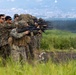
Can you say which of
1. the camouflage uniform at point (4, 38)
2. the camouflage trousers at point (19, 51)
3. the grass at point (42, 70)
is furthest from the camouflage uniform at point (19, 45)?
the grass at point (42, 70)

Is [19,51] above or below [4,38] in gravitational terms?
below

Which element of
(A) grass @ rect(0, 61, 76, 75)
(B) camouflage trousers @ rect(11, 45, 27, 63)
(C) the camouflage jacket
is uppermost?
(C) the camouflage jacket

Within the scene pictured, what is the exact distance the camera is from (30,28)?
12.9 m

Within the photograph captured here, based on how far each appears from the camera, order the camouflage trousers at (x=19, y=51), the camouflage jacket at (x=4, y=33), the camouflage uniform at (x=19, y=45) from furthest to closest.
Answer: the camouflage jacket at (x=4, y=33) < the camouflage trousers at (x=19, y=51) < the camouflage uniform at (x=19, y=45)

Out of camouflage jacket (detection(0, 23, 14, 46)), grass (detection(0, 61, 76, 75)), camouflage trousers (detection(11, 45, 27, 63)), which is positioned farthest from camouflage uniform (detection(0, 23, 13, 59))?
grass (detection(0, 61, 76, 75))

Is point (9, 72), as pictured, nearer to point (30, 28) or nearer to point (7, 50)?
point (30, 28)

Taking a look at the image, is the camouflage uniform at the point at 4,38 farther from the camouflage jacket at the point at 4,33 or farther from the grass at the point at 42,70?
the grass at the point at 42,70

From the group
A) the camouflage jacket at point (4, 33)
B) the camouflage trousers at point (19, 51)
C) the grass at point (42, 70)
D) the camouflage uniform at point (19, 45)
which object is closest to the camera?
the grass at point (42, 70)

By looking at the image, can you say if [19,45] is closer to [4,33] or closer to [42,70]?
[4,33]

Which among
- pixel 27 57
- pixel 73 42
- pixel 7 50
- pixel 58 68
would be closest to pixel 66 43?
pixel 73 42

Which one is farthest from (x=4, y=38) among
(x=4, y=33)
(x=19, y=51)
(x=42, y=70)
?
(x=42, y=70)

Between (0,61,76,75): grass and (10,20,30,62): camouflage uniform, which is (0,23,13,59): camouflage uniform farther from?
(0,61,76,75): grass

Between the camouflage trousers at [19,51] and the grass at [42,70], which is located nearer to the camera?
the grass at [42,70]

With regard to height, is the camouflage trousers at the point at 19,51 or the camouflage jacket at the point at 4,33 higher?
the camouflage jacket at the point at 4,33
